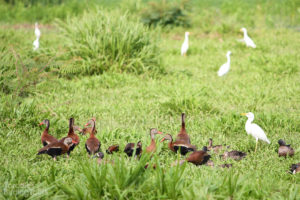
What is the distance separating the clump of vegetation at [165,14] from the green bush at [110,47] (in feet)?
17.0

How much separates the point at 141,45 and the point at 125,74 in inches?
42.2

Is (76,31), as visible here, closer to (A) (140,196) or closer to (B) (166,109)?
(B) (166,109)

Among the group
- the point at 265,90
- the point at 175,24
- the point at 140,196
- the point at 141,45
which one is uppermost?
the point at 175,24

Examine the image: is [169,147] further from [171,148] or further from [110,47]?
[110,47]

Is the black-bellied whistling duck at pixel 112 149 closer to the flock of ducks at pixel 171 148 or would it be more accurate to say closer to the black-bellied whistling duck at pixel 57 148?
the flock of ducks at pixel 171 148

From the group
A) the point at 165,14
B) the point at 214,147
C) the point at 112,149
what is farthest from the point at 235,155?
the point at 165,14

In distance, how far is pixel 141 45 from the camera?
8.88 m

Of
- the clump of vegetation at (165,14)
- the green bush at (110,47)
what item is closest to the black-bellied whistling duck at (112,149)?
the green bush at (110,47)

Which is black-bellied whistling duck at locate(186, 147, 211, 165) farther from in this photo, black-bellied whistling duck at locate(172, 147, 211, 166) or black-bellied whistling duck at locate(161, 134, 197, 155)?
black-bellied whistling duck at locate(161, 134, 197, 155)

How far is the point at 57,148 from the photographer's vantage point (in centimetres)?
411

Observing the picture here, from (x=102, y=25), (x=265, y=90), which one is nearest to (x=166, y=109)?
(x=265, y=90)

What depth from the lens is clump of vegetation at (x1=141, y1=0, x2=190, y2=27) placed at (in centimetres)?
1411

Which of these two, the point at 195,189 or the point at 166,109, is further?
the point at 166,109

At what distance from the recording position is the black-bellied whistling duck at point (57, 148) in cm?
411
